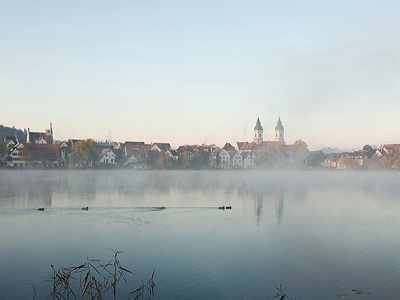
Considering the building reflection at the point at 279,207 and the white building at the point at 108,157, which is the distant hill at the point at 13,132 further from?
the building reflection at the point at 279,207

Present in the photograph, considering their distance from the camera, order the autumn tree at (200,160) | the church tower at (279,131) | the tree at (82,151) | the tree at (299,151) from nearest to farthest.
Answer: the tree at (82,151) → the autumn tree at (200,160) → the tree at (299,151) → the church tower at (279,131)

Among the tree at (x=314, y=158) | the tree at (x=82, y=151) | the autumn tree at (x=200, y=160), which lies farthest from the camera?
the tree at (x=314, y=158)

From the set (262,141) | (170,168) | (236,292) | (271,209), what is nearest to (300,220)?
(271,209)

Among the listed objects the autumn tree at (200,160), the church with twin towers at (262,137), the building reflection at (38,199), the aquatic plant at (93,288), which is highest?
the church with twin towers at (262,137)

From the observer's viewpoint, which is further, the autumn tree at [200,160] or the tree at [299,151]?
the tree at [299,151]

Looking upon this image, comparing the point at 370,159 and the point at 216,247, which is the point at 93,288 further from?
the point at 370,159

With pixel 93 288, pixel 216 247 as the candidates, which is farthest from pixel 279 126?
pixel 93 288

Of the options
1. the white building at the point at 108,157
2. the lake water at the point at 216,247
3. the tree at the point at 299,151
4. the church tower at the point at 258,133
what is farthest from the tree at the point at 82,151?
the church tower at the point at 258,133

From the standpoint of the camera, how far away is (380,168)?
413ft

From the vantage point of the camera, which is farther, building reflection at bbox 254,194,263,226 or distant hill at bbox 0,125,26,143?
distant hill at bbox 0,125,26,143

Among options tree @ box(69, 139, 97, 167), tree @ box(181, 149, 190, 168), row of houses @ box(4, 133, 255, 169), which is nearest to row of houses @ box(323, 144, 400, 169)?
row of houses @ box(4, 133, 255, 169)

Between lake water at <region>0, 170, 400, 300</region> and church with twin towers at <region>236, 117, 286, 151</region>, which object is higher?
church with twin towers at <region>236, 117, 286, 151</region>

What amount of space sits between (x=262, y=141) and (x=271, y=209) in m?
150

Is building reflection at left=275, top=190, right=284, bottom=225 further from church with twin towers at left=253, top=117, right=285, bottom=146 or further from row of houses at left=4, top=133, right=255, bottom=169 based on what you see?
church with twin towers at left=253, top=117, right=285, bottom=146
